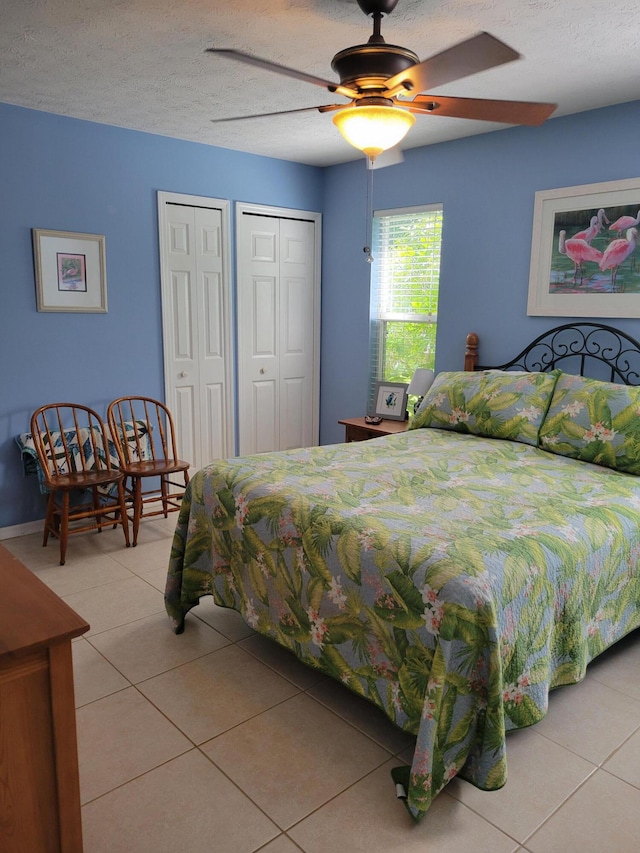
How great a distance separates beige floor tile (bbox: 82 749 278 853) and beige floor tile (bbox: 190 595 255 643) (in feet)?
2.67

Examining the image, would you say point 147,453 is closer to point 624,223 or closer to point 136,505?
point 136,505

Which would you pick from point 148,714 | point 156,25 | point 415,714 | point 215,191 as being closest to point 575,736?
point 415,714

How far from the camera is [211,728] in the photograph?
2.13m

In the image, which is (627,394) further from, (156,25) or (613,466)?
(156,25)

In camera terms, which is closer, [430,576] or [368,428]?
[430,576]

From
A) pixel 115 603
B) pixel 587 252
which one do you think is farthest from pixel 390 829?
pixel 587 252

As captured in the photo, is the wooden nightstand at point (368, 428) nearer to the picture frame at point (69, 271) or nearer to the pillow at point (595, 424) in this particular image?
the pillow at point (595, 424)

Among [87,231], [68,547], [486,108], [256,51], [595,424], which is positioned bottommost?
[68,547]

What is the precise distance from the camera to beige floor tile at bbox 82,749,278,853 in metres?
1.67

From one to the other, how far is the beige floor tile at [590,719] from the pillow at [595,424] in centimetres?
98

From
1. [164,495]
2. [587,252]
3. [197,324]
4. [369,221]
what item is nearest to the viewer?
[587,252]

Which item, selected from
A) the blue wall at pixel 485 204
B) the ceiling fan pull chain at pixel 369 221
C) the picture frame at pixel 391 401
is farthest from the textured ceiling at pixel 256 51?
the picture frame at pixel 391 401

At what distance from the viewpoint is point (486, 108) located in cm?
219

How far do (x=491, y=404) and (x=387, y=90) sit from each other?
5.82 ft
